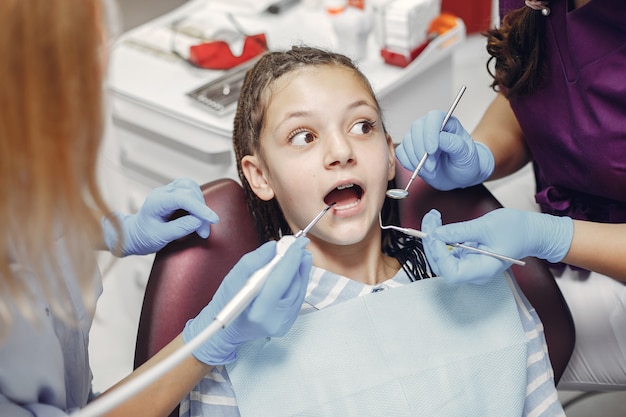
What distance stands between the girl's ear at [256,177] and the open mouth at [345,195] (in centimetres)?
12

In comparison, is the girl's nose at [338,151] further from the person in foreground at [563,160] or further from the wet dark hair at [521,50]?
the wet dark hair at [521,50]

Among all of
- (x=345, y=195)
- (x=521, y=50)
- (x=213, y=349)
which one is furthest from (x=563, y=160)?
(x=213, y=349)

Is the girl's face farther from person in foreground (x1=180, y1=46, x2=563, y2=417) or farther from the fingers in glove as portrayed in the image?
the fingers in glove

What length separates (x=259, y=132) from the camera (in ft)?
4.38

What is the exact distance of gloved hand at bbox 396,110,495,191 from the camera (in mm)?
1301

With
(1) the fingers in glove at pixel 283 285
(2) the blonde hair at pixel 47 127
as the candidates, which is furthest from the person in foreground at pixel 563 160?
(2) the blonde hair at pixel 47 127

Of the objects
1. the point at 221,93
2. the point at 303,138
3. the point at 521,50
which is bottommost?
the point at 221,93

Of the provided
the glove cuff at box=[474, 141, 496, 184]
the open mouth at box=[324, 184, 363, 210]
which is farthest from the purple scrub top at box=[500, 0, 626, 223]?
the open mouth at box=[324, 184, 363, 210]

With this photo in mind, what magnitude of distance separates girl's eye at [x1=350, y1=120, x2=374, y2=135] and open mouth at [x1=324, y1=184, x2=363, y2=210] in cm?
10

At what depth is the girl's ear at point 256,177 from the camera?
1.35 metres

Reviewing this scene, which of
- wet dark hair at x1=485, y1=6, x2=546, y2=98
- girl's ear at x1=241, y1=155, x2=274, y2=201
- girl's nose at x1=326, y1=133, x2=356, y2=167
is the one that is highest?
wet dark hair at x1=485, y1=6, x2=546, y2=98

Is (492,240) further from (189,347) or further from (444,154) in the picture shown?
(189,347)

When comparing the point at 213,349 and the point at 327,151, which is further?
the point at 327,151

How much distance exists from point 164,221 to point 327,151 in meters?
0.34
